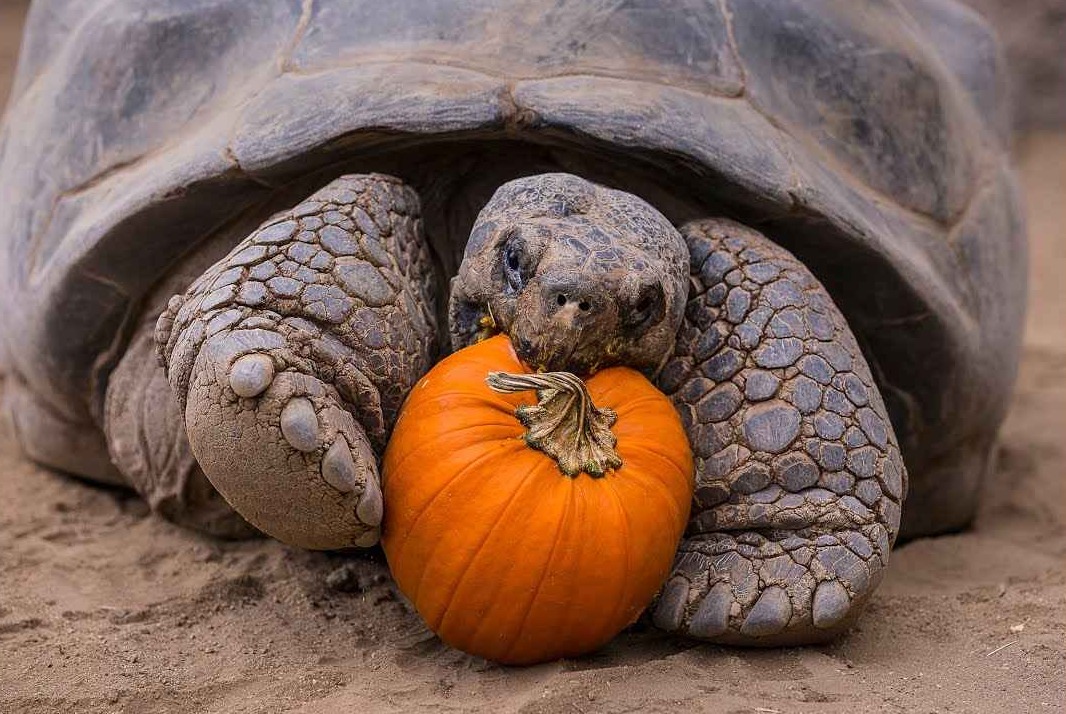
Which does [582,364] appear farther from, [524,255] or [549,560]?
[549,560]

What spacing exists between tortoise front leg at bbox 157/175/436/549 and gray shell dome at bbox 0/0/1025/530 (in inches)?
10.3

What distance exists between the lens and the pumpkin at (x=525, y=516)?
275 cm

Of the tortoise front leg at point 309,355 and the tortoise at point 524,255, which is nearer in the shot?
the tortoise front leg at point 309,355

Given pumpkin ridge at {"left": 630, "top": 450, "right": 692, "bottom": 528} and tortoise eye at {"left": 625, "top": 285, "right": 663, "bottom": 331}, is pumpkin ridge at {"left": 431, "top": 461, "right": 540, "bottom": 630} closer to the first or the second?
pumpkin ridge at {"left": 630, "top": 450, "right": 692, "bottom": 528}

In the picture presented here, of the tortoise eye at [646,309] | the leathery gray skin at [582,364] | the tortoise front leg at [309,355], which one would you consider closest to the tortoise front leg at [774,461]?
the leathery gray skin at [582,364]

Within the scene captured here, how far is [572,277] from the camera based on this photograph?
295 cm

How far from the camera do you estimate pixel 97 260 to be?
3684mm

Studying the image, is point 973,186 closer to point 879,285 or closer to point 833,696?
point 879,285

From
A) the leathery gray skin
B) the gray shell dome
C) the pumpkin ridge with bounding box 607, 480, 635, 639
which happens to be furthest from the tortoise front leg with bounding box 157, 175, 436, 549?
the pumpkin ridge with bounding box 607, 480, 635, 639

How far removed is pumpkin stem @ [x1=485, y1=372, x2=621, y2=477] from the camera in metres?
2.78

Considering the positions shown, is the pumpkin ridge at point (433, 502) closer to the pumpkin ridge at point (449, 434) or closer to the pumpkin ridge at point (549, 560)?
the pumpkin ridge at point (449, 434)

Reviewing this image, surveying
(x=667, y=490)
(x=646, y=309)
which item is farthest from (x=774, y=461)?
(x=646, y=309)

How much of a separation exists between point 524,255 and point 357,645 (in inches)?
35.4

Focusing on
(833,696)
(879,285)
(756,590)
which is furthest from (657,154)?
(833,696)
